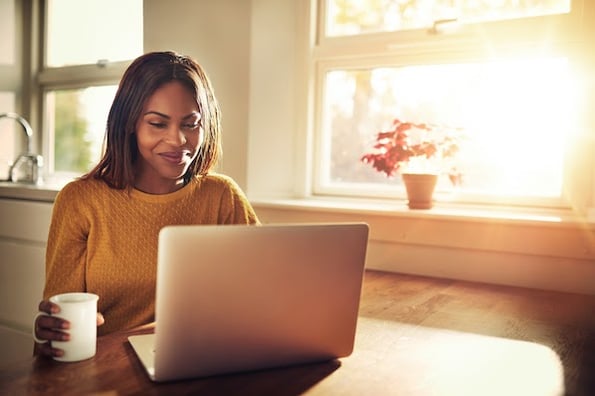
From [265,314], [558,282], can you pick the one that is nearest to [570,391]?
[265,314]

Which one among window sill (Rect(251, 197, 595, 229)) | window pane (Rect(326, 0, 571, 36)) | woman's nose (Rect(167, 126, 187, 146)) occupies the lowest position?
window sill (Rect(251, 197, 595, 229))

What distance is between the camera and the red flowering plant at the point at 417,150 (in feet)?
6.25

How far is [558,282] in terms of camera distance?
159cm

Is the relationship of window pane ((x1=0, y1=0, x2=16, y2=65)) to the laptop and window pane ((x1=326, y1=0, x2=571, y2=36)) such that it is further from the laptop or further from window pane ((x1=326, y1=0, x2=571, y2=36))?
the laptop

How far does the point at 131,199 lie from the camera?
1.33 metres

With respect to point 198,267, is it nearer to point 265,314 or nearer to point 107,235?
point 265,314

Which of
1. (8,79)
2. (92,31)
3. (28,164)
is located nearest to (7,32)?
(8,79)

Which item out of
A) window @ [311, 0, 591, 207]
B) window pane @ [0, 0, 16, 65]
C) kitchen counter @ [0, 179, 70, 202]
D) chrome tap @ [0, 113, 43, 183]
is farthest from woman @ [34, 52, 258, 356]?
window pane @ [0, 0, 16, 65]

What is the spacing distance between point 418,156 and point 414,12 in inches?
20.1

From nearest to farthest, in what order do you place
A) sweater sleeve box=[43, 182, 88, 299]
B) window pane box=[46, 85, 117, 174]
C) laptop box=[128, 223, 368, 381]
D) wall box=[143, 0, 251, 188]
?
laptop box=[128, 223, 368, 381], sweater sleeve box=[43, 182, 88, 299], wall box=[143, 0, 251, 188], window pane box=[46, 85, 117, 174]

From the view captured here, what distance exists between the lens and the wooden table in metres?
0.78

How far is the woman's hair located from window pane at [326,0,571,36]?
0.93 metres

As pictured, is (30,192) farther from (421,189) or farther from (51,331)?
(51,331)

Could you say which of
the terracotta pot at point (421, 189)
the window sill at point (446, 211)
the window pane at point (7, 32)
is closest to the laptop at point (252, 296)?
the window sill at point (446, 211)
